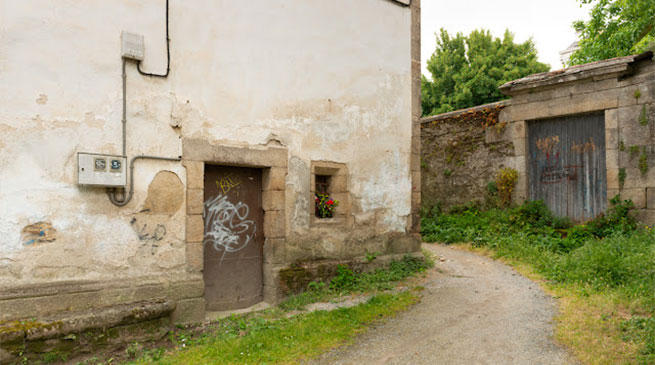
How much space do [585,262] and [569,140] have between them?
3209 millimetres

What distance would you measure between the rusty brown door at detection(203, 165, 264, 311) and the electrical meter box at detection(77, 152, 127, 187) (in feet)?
3.58

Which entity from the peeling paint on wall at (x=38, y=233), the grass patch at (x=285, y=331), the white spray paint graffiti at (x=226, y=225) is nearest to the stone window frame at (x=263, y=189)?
the white spray paint graffiti at (x=226, y=225)

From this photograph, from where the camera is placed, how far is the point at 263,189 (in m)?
5.67

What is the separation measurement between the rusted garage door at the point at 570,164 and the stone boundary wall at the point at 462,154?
1.90 feet

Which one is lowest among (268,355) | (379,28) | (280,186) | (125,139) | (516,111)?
(268,355)

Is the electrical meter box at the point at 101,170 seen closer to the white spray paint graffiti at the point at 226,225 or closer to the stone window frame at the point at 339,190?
the white spray paint graffiti at the point at 226,225

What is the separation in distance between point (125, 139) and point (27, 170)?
0.88 metres

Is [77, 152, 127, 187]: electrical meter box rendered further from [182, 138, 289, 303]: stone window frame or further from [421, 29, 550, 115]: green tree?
[421, 29, 550, 115]: green tree

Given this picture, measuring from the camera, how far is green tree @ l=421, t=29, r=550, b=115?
1677 centimetres

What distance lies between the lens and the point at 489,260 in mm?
7629

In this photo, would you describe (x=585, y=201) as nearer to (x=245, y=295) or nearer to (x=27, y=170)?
(x=245, y=295)

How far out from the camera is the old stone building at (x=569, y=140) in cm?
739

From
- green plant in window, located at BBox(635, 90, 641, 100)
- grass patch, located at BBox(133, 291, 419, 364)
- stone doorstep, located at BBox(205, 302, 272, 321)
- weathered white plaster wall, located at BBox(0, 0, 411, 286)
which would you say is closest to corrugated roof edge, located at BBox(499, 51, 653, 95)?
green plant in window, located at BBox(635, 90, 641, 100)

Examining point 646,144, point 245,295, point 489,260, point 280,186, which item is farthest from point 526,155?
point 245,295
